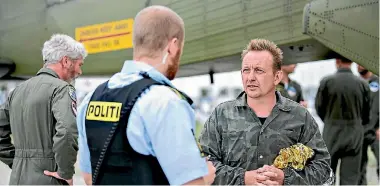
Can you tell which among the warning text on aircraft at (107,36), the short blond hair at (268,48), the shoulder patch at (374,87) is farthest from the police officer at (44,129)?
the shoulder patch at (374,87)

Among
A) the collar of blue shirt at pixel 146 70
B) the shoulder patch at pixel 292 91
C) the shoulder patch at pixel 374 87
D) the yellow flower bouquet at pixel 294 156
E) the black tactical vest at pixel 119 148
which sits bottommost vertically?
the shoulder patch at pixel 374 87

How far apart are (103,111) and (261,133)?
3.41 ft

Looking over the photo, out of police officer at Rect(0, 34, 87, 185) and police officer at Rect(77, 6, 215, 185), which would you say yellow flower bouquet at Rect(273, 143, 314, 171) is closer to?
police officer at Rect(77, 6, 215, 185)

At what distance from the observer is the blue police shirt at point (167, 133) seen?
4.32ft

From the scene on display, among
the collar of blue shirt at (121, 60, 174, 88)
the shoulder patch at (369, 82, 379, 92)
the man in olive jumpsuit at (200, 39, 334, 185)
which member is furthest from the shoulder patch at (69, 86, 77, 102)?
the shoulder patch at (369, 82, 379, 92)

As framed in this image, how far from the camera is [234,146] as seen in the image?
7.61 ft

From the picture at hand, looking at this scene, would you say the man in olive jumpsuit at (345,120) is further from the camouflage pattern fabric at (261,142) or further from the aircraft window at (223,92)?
the aircraft window at (223,92)

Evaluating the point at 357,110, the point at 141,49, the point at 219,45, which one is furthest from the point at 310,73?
the point at 141,49

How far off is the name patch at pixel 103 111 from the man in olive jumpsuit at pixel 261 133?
940 millimetres

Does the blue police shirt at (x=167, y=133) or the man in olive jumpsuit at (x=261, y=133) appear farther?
the man in olive jumpsuit at (x=261, y=133)

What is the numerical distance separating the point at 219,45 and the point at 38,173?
7.88 ft

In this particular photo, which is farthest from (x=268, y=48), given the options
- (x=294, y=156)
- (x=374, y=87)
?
(x=374, y=87)

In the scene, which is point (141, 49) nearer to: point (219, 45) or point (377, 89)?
point (219, 45)

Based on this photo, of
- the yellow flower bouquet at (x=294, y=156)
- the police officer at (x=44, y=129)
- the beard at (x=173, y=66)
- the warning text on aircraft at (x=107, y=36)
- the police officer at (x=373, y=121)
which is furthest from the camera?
the police officer at (x=373, y=121)
